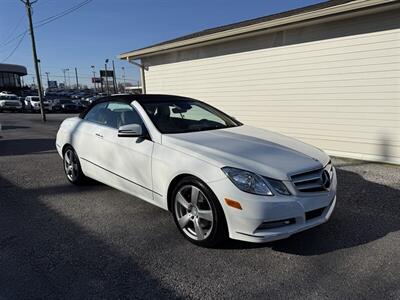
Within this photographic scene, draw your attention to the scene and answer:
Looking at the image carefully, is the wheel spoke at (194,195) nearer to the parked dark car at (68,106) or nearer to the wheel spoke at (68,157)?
the wheel spoke at (68,157)

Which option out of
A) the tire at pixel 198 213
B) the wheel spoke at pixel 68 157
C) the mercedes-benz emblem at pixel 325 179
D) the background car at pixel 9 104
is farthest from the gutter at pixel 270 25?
the background car at pixel 9 104

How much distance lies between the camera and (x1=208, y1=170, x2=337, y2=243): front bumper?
2.93 metres

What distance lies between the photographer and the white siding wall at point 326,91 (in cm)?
665

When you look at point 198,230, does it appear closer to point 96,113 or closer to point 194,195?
point 194,195

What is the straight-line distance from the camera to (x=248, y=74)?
919 cm

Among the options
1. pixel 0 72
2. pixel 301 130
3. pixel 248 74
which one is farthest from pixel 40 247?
pixel 0 72

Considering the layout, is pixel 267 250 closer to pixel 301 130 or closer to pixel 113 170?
pixel 113 170

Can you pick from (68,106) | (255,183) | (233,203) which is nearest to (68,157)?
(233,203)

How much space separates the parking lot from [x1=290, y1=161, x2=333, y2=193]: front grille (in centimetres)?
60

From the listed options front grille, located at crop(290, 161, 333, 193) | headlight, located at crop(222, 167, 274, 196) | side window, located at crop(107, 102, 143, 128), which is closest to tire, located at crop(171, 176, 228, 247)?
headlight, located at crop(222, 167, 274, 196)

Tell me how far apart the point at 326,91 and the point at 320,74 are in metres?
0.40

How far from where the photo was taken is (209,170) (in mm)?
3158

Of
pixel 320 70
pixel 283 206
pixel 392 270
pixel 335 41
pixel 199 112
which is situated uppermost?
pixel 335 41

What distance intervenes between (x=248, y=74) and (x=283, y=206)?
6743mm
